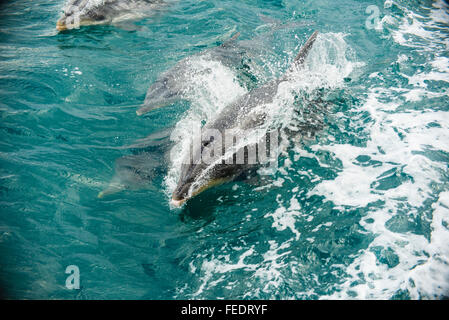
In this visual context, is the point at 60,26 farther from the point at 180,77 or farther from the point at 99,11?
the point at 180,77

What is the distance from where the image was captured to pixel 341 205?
6.25 m

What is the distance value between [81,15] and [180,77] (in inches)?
257

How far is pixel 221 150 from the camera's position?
6.52m

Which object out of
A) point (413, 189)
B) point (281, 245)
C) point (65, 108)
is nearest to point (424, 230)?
point (413, 189)

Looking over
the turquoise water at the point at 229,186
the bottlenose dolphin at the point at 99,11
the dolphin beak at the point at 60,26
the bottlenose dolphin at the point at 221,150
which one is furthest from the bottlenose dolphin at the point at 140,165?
the bottlenose dolphin at the point at 99,11

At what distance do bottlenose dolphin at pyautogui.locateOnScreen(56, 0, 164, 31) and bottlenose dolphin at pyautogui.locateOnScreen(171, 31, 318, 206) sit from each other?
9532 millimetres

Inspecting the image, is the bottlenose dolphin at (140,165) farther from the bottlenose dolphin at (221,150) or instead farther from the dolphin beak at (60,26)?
the dolphin beak at (60,26)

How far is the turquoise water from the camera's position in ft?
16.6

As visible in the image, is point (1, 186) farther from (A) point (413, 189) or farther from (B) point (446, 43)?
(B) point (446, 43)

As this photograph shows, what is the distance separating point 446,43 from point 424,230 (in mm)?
9692

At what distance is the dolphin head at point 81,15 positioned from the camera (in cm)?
1323

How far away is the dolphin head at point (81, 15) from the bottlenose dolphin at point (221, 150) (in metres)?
9.54

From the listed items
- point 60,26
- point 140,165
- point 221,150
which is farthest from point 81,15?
point 221,150
